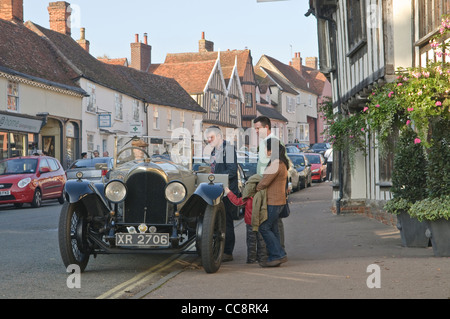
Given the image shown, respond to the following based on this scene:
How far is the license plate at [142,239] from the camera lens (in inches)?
320

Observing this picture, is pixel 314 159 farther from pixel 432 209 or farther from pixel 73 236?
pixel 73 236

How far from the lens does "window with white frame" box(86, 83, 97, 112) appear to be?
3791cm

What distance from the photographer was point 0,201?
2155 cm

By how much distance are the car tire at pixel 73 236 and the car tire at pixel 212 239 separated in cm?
151

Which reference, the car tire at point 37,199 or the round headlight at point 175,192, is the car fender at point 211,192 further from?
the car tire at point 37,199

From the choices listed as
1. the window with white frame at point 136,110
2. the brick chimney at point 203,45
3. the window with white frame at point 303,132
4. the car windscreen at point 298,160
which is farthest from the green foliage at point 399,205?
the window with white frame at point 303,132

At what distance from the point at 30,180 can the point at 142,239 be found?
14.8 meters

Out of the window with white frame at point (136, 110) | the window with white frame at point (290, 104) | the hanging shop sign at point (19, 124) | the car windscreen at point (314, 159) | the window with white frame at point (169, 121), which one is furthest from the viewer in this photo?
the window with white frame at point (290, 104)

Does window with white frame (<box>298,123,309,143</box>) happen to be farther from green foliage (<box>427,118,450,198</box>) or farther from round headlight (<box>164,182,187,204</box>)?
round headlight (<box>164,182,187,204</box>)

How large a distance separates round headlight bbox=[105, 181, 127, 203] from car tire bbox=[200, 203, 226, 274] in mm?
1032

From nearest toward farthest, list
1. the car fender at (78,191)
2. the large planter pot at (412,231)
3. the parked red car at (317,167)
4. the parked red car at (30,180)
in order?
the car fender at (78,191) → the large planter pot at (412,231) → the parked red car at (30,180) → the parked red car at (317,167)

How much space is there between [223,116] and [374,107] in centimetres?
4796

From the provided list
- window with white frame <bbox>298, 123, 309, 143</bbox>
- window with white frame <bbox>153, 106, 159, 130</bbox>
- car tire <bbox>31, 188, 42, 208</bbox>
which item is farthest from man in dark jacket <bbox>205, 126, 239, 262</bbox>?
window with white frame <bbox>298, 123, 309, 143</bbox>
